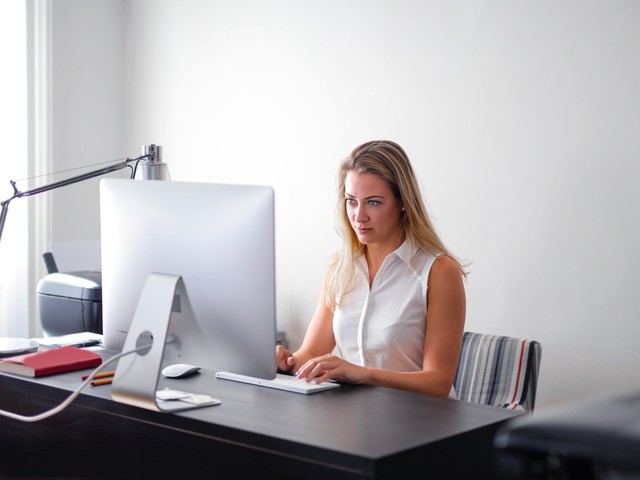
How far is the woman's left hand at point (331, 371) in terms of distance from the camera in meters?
1.95

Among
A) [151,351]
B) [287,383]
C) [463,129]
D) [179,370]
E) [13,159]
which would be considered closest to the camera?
[151,351]

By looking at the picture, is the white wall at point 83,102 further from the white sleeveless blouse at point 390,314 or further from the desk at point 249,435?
the desk at point 249,435

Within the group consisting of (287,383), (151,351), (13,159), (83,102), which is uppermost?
(83,102)

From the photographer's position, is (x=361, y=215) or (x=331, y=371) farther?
(x=361, y=215)

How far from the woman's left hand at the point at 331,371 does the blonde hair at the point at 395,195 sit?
1.70 feet

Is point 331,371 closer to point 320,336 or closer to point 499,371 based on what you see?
point 320,336

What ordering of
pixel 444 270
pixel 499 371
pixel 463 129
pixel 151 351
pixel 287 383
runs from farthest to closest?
1. pixel 463 129
2. pixel 499 371
3. pixel 444 270
4. pixel 287 383
5. pixel 151 351

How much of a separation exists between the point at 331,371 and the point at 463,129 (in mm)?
1527

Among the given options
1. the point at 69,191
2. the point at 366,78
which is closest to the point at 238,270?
the point at 366,78

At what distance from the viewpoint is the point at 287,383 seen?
194 centimetres

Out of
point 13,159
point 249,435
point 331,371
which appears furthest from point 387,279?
point 13,159

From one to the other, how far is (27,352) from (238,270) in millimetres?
860

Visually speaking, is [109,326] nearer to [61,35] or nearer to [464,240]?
[464,240]

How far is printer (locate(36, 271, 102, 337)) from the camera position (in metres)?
3.14
